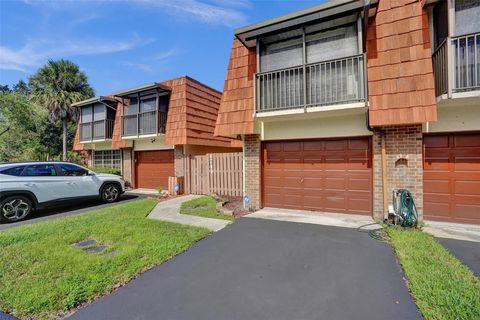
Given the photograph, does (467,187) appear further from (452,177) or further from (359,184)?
(359,184)

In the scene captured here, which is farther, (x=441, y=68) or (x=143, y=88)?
(x=143, y=88)

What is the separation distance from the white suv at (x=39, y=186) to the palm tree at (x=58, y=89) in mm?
11615

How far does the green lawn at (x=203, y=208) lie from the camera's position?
686 cm

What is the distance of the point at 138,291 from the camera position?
3.12 meters

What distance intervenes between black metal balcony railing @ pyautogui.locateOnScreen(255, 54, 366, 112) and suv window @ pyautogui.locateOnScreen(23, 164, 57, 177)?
6983mm

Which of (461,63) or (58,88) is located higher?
(58,88)

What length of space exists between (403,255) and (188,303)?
11.4 ft

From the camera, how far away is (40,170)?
24.7ft

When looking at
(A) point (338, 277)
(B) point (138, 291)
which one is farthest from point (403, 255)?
(B) point (138, 291)

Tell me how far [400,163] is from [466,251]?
89.8 inches

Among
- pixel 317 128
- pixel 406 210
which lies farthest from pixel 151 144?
pixel 406 210

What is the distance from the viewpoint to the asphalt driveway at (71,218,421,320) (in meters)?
2.67

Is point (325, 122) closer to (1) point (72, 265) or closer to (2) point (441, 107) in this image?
(2) point (441, 107)

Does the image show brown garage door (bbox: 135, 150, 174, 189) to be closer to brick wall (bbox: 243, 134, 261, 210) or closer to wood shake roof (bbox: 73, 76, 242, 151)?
wood shake roof (bbox: 73, 76, 242, 151)
